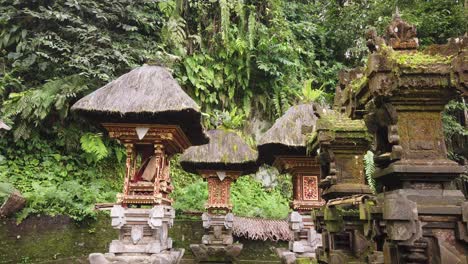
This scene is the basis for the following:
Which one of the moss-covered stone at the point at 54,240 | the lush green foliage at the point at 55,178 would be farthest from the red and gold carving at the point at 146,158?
the moss-covered stone at the point at 54,240

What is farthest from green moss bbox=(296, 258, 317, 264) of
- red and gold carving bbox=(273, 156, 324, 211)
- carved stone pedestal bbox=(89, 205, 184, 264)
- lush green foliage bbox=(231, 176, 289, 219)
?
lush green foliage bbox=(231, 176, 289, 219)

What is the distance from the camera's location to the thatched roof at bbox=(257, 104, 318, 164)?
748cm

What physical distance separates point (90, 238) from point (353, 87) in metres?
7.48

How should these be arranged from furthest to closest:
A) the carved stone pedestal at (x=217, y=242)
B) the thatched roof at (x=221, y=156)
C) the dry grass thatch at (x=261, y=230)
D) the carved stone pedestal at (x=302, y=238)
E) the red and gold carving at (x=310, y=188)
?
the dry grass thatch at (x=261, y=230) < the thatched roof at (x=221, y=156) < the carved stone pedestal at (x=217, y=242) < the red and gold carving at (x=310, y=188) < the carved stone pedestal at (x=302, y=238)

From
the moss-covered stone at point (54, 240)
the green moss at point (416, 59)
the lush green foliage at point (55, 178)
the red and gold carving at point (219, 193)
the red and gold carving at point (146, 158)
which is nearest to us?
the green moss at point (416, 59)

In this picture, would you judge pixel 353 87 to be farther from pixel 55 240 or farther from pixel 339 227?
pixel 55 240

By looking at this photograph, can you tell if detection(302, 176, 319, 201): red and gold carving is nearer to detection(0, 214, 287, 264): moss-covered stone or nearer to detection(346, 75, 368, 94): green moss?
detection(0, 214, 287, 264): moss-covered stone

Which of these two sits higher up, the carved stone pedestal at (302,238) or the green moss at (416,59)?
the green moss at (416,59)

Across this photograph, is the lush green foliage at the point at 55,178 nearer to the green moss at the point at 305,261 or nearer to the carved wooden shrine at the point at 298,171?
the carved wooden shrine at the point at 298,171

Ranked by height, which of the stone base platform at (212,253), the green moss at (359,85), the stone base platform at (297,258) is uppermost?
the green moss at (359,85)

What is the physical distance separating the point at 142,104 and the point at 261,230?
547 centimetres

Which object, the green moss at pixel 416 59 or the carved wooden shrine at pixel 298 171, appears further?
the carved wooden shrine at pixel 298 171

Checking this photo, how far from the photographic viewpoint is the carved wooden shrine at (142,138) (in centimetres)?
575

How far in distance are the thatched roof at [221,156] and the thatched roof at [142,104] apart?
273cm
